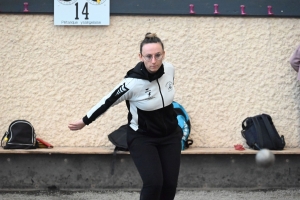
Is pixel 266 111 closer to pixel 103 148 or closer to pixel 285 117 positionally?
pixel 285 117

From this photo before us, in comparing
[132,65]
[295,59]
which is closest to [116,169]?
[132,65]

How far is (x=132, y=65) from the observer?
308 inches

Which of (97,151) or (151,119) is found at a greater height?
(151,119)

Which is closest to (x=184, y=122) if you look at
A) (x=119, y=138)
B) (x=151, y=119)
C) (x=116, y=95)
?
(x=119, y=138)

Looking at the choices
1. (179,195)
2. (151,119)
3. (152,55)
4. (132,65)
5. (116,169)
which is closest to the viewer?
(152,55)

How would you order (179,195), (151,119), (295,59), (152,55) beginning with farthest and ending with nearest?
(295,59), (179,195), (151,119), (152,55)

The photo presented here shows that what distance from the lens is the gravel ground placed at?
286 inches

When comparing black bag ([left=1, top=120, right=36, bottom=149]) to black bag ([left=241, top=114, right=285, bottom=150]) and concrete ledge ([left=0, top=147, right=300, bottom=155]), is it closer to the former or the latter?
concrete ledge ([left=0, top=147, right=300, bottom=155])

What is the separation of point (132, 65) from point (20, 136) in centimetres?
163

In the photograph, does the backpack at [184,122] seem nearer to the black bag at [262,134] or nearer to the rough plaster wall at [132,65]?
the rough plaster wall at [132,65]

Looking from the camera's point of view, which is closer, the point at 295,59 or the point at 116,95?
the point at 116,95

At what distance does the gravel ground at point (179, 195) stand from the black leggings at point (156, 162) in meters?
2.02

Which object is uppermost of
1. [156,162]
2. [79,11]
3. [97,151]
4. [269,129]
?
[79,11]

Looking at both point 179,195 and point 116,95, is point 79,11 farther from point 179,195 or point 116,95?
point 116,95
